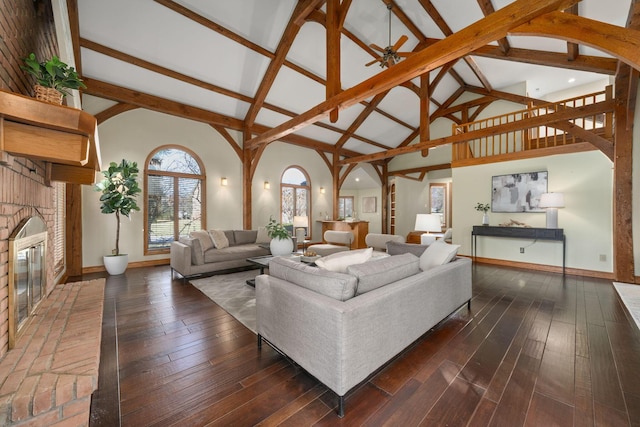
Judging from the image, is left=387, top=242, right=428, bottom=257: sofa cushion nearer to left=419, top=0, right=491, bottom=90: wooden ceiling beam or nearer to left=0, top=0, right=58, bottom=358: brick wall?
left=0, top=0, right=58, bottom=358: brick wall

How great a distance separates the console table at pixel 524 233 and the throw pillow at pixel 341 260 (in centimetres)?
427

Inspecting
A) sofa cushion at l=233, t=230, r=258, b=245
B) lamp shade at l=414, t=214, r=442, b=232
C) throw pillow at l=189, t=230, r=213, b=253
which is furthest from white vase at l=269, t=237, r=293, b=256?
lamp shade at l=414, t=214, r=442, b=232

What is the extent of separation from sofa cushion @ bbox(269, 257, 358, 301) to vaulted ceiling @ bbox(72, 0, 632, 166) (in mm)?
2787

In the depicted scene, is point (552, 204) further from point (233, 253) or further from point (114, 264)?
point (114, 264)

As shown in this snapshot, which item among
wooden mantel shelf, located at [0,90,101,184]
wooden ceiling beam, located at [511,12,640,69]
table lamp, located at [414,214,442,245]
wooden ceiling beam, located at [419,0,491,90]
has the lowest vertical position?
table lamp, located at [414,214,442,245]

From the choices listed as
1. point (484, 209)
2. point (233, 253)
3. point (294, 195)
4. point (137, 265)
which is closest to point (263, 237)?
point (233, 253)

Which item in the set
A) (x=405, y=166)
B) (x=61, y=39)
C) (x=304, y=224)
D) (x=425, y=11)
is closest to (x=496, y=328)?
(x=304, y=224)

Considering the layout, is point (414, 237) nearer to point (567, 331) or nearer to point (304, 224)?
point (304, 224)

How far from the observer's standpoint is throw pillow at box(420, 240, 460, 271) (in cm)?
253

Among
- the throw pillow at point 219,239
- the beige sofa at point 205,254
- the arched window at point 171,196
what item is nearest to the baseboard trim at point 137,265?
the arched window at point 171,196

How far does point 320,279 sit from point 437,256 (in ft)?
4.78

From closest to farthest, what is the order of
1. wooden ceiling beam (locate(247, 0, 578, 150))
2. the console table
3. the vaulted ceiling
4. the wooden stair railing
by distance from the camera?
1. wooden ceiling beam (locate(247, 0, 578, 150))
2. the vaulted ceiling
3. the console table
4. the wooden stair railing

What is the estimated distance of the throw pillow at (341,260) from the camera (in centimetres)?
204

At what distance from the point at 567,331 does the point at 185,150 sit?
681 centimetres
